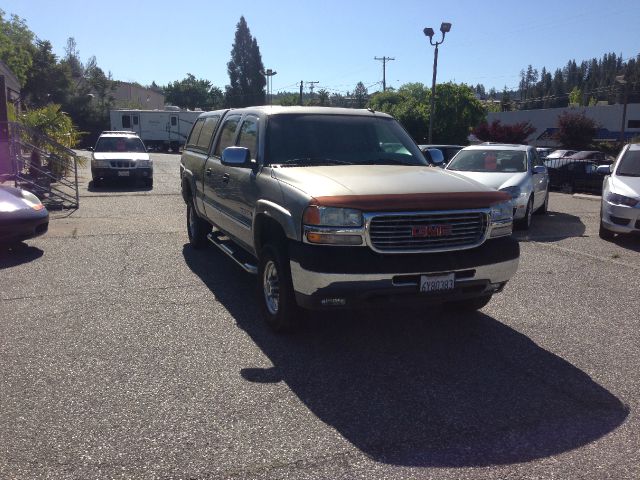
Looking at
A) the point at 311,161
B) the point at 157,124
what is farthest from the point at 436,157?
the point at 157,124

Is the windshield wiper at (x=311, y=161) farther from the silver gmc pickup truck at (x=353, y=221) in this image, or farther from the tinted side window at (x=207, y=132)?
the tinted side window at (x=207, y=132)

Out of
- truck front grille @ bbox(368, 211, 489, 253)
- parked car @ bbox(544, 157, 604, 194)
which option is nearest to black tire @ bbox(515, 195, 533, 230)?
truck front grille @ bbox(368, 211, 489, 253)

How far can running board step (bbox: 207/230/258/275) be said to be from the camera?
6.06 m

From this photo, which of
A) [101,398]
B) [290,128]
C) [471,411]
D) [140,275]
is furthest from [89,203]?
[471,411]

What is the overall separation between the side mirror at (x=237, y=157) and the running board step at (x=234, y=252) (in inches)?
39.6

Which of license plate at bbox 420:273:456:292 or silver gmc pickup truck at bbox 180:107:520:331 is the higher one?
silver gmc pickup truck at bbox 180:107:520:331

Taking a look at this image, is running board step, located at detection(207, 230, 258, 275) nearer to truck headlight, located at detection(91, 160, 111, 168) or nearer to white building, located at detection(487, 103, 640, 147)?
truck headlight, located at detection(91, 160, 111, 168)

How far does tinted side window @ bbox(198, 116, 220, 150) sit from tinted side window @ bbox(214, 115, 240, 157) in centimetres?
44

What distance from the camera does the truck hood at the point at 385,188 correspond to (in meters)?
4.67

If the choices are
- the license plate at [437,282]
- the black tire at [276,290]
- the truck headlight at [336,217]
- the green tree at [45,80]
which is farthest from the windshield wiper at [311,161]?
the green tree at [45,80]

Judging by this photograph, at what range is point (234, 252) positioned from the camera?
709cm

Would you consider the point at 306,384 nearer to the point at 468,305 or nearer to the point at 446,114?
the point at 468,305

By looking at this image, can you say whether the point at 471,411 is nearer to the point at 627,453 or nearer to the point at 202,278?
the point at 627,453

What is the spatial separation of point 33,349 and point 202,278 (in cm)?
263
